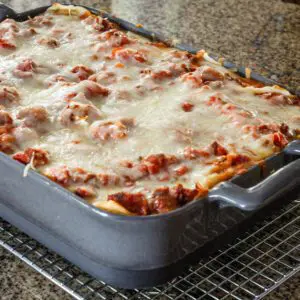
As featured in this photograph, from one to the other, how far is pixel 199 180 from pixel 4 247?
0.43 m

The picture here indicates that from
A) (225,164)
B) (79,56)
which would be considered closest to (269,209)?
(225,164)

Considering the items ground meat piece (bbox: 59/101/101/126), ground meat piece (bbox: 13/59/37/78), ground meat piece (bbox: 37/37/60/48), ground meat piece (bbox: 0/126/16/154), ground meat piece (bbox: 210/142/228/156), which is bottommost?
ground meat piece (bbox: 37/37/60/48)

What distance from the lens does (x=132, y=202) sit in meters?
1.28

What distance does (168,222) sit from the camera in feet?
3.84

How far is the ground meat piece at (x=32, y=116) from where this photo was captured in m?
1.54

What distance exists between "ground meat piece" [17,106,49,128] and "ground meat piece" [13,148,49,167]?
0.13m

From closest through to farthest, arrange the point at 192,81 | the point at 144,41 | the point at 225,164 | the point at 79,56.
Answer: the point at 225,164 < the point at 192,81 < the point at 79,56 < the point at 144,41

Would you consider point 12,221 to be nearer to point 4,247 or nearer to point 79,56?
point 4,247

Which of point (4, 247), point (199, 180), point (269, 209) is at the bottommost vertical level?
point (4, 247)

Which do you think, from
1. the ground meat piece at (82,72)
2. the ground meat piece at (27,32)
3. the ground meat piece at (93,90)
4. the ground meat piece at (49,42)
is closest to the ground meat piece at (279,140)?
the ground meat piece at (93,90)

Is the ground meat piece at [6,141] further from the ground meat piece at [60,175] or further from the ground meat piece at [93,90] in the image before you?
the ground meat piece at [93,90]

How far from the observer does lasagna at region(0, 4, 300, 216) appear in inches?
53.0

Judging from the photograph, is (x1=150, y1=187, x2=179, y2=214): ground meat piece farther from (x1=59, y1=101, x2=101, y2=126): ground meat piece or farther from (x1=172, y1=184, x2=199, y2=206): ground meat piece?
(x1=59, y1=101, x2=101, y2=126): ground meat piece

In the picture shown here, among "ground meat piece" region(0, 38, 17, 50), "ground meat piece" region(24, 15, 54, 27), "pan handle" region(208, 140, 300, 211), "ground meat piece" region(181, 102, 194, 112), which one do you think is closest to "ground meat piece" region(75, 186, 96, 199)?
"pan handle" region(208, 140, 300, 211)
